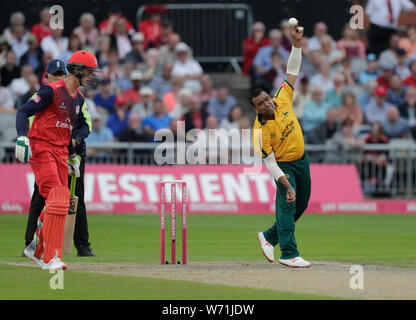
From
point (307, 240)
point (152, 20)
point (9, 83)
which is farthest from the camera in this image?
point (152, 20)

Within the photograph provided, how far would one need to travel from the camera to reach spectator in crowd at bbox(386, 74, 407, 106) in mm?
26188

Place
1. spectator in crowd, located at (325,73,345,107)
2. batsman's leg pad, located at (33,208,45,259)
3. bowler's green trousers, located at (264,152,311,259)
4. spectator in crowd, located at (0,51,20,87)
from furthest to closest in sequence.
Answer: spectator in crowd, located at (325,73,345,107)
spectator in crowd, located at (0,51,20,87)
bowler's green trousers, located at (264,152,311,259)
batsman's leg pad, located at (33,208,45,259)

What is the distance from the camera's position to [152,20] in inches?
1087

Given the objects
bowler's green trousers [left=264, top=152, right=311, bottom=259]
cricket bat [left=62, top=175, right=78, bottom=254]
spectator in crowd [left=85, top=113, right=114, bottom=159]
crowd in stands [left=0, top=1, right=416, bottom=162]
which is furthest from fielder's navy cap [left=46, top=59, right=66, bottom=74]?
crowd in stands [left=0, top=1, right=416, bottom=162]

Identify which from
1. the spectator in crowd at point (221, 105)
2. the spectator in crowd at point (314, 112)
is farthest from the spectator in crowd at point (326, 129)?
the spectator in crowd at point (221, 105)

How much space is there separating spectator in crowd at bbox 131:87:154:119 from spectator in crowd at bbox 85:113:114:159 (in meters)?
0.93

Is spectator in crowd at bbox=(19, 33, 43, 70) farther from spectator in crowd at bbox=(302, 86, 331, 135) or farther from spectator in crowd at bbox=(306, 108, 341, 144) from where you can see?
spectator in crowd at bbox=(306, 108, 341, 144)

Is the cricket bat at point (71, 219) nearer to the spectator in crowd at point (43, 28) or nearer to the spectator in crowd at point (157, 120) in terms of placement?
the spectator in crowd at point (157, 120)

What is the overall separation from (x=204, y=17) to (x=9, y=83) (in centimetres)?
677

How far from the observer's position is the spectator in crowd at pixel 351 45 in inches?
→ 1081

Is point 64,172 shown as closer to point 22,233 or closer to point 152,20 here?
point 22,233

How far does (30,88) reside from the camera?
2470cm
